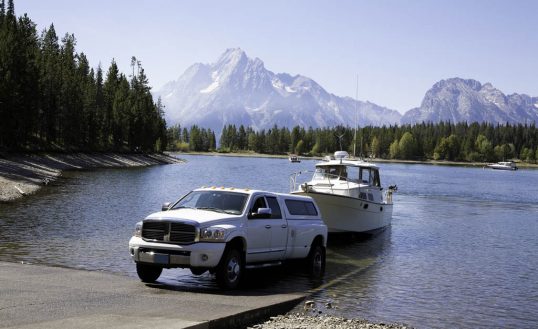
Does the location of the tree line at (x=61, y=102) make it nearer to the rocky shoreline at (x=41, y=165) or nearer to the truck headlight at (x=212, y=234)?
the rocky shoreline at (x=41, y=165)

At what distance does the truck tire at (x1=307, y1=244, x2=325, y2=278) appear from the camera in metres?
19.7

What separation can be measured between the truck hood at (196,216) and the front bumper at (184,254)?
0.65 metres

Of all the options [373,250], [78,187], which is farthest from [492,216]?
[78,187]

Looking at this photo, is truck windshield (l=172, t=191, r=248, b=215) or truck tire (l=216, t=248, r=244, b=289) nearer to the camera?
truck tire (l=216, t=248, r=244, b=289)

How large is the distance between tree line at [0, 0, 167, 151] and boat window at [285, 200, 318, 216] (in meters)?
61.8

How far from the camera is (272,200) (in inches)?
700

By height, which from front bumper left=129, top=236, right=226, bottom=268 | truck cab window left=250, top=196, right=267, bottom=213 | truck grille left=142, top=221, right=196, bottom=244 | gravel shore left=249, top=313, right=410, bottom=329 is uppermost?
truck cab window left=250, top=196, right=267, bottom=213

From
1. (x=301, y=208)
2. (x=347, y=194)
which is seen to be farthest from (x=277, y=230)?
(x=347, y=194)

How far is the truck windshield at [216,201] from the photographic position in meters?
16.5

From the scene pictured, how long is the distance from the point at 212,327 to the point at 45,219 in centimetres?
2346

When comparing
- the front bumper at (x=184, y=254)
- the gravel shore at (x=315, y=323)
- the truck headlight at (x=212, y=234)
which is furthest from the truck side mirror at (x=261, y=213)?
the gravel shore at (x=315, y=323)

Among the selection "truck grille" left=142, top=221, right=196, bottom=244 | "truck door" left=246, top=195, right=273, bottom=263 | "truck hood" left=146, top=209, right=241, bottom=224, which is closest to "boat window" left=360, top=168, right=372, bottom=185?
"truck door" left=246, top=195, right=273, bottom=263

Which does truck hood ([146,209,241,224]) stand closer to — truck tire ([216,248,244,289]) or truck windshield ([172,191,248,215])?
truck windshield ([172,191,248,215])

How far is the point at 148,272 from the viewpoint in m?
16.1
